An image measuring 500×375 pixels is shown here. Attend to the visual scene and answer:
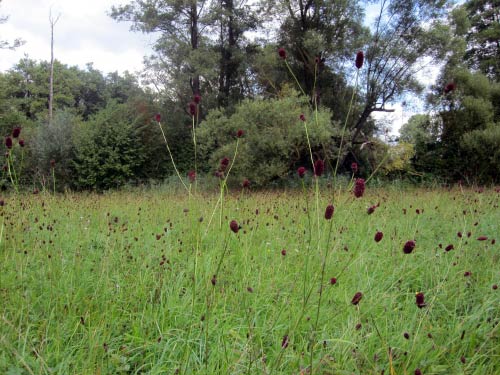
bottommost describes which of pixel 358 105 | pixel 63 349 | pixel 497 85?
pixel 63 349

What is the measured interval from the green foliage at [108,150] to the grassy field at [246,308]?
31.0 feet

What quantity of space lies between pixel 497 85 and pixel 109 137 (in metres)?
15.0

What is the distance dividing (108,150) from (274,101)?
6.59m

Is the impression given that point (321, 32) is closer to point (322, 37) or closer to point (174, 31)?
point (322, 37)

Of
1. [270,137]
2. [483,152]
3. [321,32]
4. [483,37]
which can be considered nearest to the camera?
[270,137]

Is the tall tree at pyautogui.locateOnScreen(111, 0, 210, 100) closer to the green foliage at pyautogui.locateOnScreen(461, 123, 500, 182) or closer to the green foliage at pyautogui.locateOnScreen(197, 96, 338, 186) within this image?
the green foliage at pyautogui.locateOnScreen(197, 96, 338, 186)

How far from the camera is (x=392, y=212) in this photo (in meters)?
4.57

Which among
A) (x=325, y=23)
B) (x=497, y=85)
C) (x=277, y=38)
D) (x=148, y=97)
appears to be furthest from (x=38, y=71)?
(x=497, y=85)

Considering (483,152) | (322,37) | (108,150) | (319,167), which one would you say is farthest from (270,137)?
(319,167)

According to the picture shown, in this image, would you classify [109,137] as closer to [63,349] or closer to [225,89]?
[225,89]

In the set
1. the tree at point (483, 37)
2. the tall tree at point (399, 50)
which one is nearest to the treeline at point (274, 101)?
the tall tree at point (399, 50)

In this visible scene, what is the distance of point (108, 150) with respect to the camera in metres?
12.4

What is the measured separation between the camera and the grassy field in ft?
4.54

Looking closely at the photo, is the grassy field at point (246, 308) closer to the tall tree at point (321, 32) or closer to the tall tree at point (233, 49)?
the tall tree at point (321, 32)
